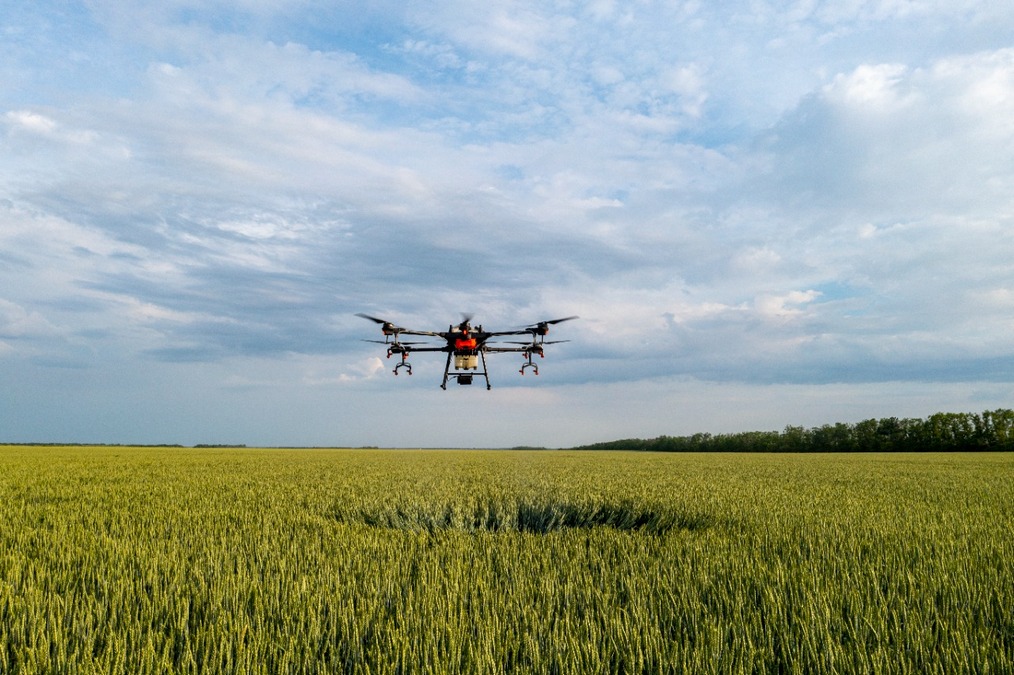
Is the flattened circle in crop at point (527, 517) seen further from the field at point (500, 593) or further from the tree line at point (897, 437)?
the tree line at point (897, 437)

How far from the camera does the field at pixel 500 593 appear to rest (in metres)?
2.61

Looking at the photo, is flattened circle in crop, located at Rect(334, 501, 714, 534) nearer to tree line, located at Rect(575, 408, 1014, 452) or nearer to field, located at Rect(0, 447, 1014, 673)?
field, located at Rect(0, 447, 1014, 673)

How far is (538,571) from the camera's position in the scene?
4.08 meters

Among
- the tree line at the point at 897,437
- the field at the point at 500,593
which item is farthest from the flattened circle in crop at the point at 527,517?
the tree line at the point at 897,437

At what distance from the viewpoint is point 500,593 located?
→ 3.57 metres

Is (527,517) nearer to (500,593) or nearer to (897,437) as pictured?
(500,593)

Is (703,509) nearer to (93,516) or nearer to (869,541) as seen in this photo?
(869,541)

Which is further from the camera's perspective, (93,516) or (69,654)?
(93,516)

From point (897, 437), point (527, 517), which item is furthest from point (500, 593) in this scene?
point (897, 437)

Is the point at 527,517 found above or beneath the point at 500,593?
beneath

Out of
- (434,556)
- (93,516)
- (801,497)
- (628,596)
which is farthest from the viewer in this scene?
(801,497)

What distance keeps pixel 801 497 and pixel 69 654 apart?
9123 mm

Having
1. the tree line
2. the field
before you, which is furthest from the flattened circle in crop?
the tree line

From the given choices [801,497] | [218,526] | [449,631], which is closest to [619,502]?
[801,497]
